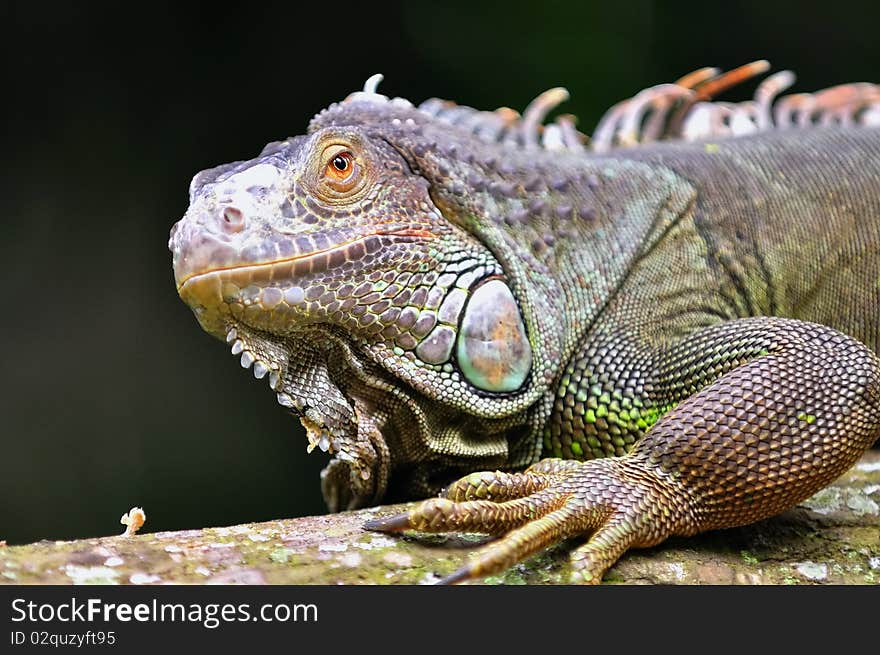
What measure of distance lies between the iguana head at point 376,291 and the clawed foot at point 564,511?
50 centimetres

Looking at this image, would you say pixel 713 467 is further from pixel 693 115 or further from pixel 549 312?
pixel 693 115

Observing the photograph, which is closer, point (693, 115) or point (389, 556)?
point (389, 556)

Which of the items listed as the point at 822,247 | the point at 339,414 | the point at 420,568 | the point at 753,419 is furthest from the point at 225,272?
the point at 822,247

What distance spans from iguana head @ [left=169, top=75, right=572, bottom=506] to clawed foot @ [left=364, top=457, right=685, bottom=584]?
0.50 metres

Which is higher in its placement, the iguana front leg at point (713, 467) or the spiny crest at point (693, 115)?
the spiny crest at point (693, 115)

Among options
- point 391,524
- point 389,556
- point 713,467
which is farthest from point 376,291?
point 713,467

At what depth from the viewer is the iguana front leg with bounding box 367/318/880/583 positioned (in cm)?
291

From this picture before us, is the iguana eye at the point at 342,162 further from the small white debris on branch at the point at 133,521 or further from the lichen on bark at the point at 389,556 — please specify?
the small white debris on branch at the point at 133,521

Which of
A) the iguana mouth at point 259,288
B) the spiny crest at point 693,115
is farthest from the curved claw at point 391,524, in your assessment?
the spiny crest at point 693,115

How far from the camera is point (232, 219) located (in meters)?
3.24

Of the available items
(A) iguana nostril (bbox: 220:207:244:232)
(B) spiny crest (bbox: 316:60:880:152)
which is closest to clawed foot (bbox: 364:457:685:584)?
(A) iguana nostril (bbox: 220:207:244:232)

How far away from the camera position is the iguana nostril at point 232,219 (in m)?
3.23

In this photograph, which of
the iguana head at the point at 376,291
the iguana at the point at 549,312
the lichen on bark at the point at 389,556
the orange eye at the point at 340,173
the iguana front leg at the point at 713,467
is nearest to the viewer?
the lichen on bark at the point at 389,556

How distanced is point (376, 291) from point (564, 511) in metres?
1.02
